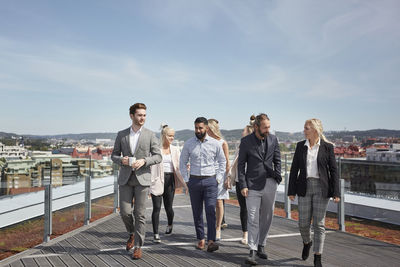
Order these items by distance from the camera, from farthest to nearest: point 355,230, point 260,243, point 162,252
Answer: point 355,230 < point 162,252 < point 260,243

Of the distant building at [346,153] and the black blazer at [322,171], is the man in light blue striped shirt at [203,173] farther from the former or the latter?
the distant building at [346,153]

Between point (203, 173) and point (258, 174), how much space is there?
81 centimetres

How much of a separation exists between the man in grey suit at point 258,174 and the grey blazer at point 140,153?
3.76ft

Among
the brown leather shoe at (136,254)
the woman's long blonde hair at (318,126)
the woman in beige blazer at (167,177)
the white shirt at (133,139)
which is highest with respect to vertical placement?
the woman's long blonde hair at (318,126)

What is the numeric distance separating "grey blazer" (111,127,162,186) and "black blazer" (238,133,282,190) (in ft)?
3.67

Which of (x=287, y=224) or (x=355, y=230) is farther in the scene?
(x=355, y=230)

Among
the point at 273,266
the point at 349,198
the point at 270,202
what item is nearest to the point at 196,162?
the point at 270,202

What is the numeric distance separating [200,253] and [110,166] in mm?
5573

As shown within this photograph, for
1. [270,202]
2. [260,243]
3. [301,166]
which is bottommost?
[260,243]

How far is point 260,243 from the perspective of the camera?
4180mm

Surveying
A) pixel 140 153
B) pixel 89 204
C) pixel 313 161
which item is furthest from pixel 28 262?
pixel 313 161

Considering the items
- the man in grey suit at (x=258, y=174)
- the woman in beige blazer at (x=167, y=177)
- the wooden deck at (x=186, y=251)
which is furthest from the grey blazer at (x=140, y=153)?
the man in grey suit at (x=258, y=174)

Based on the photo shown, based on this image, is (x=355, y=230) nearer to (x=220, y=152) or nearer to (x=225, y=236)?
(x=225, y=236)

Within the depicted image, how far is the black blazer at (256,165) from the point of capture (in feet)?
12.7
